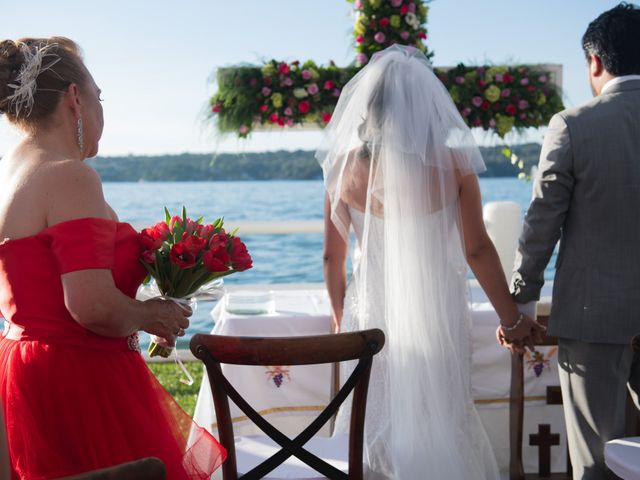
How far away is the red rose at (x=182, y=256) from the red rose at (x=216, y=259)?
0.03 meters

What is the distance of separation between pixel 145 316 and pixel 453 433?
1.03 m

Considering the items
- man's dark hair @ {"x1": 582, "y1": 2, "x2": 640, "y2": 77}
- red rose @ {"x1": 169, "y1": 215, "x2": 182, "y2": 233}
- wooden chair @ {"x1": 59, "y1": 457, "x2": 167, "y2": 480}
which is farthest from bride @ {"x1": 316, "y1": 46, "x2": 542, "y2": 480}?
wooden chair @ {"x1": 59, "y1": 457, "x2": 167, "y2": 480}

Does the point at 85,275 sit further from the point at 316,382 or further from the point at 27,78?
the point at 316,382

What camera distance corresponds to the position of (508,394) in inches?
117

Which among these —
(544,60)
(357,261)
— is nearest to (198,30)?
(544,60)

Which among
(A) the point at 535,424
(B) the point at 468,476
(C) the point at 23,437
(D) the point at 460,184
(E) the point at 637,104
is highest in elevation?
(E) the point at 637,104

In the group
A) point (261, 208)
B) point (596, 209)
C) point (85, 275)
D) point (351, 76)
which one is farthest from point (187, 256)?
point (261, 208)

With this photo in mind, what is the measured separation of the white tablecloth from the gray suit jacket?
0.77 m

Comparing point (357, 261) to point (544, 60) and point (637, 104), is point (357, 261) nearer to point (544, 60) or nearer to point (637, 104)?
point (637, 104)

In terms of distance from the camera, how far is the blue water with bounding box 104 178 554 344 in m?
12.2

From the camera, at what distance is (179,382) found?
5176 millimetres

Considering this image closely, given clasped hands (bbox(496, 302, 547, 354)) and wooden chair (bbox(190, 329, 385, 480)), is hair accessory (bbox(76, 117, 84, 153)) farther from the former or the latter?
clasped hands (bbox(496, 302, 547, 354))

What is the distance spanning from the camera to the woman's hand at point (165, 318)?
1.66 m

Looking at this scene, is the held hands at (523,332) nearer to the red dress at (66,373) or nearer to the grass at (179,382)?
the red dress at (66,373)
